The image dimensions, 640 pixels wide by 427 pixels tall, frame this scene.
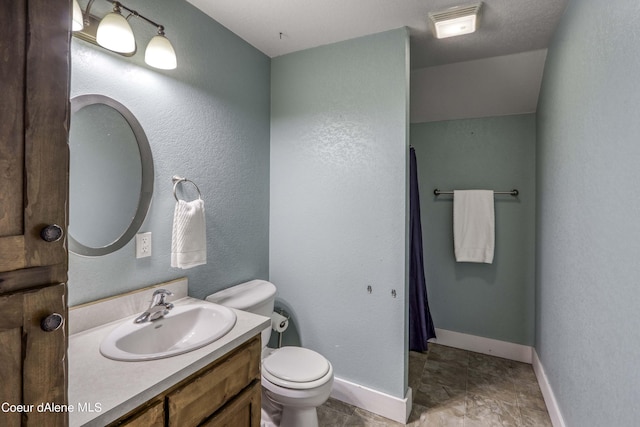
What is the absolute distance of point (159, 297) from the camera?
1.35m

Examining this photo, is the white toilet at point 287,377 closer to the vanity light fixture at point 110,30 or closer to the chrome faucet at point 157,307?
the chrome faucet at point 157,307

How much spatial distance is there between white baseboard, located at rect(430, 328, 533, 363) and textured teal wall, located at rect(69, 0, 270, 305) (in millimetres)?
1831

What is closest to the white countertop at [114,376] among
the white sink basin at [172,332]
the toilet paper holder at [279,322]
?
the white sink basin at [172,332]

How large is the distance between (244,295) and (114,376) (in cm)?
89

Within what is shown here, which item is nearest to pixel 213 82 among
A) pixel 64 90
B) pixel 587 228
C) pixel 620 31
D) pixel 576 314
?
pixel 64 90

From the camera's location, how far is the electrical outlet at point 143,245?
1.39 m

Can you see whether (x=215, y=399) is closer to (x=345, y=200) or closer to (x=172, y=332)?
(x=172, y=332)

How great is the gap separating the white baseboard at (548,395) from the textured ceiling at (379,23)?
2.21 m

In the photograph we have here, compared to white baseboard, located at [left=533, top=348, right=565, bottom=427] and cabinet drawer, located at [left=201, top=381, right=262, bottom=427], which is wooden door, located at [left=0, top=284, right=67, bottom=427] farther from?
white baseboard, located at [left=533, top=348, right=565, bottom=427]

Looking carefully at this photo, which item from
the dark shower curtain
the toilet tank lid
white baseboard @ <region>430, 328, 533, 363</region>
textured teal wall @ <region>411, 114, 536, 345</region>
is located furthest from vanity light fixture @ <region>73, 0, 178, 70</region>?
white baseboard @ <region>430, 328, 533, 363</region>

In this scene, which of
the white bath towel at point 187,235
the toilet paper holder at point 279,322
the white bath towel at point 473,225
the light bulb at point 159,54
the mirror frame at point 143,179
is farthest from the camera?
the white bath towel at point 473,225

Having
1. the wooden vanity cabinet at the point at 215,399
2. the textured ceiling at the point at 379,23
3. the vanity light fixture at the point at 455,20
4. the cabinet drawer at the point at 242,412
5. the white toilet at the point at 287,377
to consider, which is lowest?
the white toilet at the point at 287,377

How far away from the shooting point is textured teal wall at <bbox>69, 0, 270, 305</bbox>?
50.1 inches

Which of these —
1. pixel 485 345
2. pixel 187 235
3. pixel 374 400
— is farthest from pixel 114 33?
pixel 485 345
